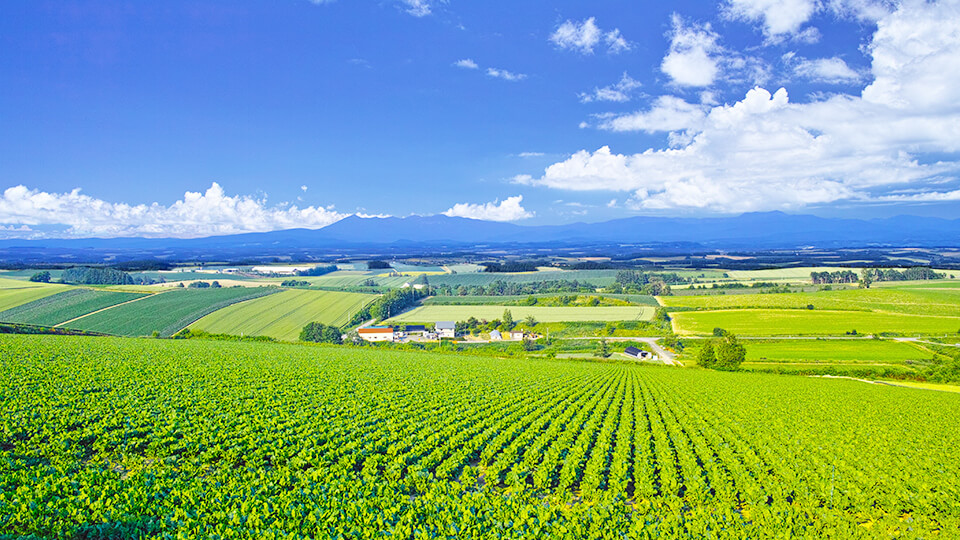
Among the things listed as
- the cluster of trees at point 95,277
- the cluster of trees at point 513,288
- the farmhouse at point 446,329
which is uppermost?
the cluster of trees at point 95,277

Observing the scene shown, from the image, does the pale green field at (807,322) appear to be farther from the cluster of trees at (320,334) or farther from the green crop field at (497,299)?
the cluster of trees at (320,334)

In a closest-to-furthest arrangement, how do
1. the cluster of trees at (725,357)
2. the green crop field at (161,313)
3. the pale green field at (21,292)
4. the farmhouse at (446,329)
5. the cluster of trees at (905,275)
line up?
the cluster of trees at (725,357)
the green crop field at (161,313)
the farmhouse at (446,329)
the pale green field at (21,292)
the cluster of trees at (905,275)

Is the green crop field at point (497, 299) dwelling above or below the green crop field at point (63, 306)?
below

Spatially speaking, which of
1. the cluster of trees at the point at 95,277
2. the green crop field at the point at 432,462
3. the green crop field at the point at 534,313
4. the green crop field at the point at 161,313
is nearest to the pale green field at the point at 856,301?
the green crop field at the point at 534,313

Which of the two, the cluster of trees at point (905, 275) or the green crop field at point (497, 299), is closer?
the green crop field at point (497, 299)

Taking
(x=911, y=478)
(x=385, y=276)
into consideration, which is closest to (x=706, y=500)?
(x=911, y=478)

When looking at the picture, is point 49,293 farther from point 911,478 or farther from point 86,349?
point 911,478

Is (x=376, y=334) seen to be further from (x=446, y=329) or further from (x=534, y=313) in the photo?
(x=534, y=313)

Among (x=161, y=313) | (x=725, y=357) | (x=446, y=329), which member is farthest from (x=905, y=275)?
(x=161, y=313)
